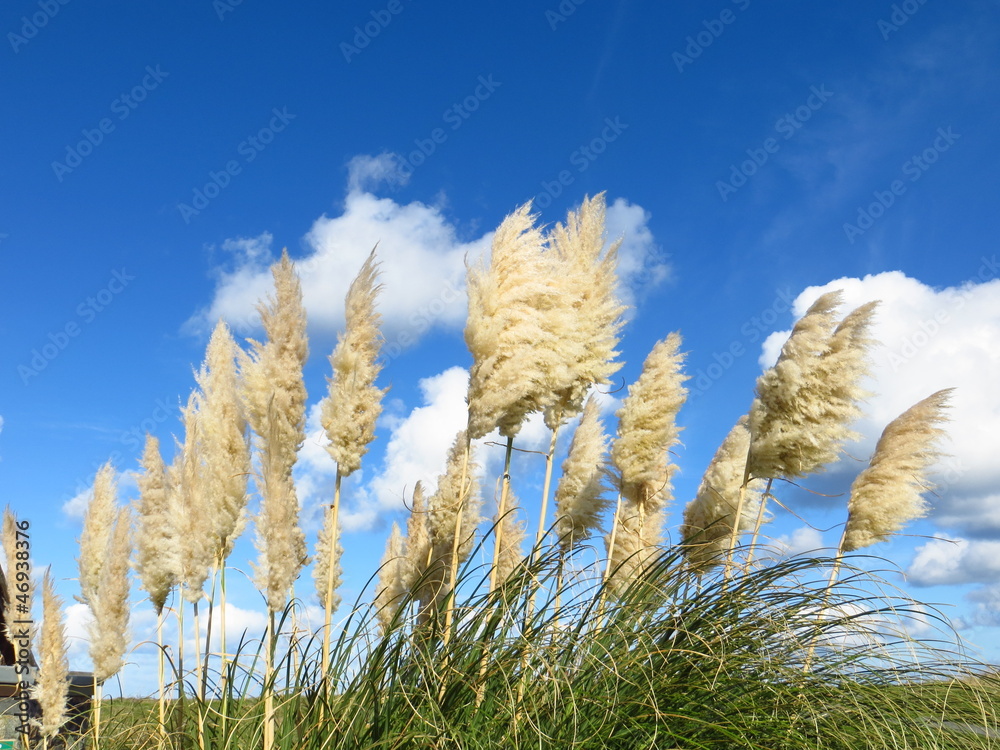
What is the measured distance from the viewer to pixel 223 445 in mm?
3934

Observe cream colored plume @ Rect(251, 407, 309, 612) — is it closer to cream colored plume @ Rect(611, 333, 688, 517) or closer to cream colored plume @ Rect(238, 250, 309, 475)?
cream colored plume @ Rect(238, 250, 309, 475)

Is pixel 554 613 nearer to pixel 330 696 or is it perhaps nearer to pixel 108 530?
pixel 330 696

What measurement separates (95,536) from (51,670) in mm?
795

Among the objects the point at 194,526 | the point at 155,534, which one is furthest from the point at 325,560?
the point at 194,526

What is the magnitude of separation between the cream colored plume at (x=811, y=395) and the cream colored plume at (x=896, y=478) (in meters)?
0.93

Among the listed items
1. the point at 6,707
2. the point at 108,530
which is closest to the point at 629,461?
the point at 108,530

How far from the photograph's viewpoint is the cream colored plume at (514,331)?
3869 mm

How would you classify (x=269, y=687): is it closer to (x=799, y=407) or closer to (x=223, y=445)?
(x=223, y=445)

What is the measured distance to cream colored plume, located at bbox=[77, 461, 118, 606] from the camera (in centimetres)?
470

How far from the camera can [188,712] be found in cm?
394

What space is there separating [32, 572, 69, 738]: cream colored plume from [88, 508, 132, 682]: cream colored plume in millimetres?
238

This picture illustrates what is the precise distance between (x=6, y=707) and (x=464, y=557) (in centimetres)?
342

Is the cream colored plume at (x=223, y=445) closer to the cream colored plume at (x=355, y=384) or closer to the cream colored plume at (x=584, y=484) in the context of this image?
the cream colored plume at (x=355, y=384)

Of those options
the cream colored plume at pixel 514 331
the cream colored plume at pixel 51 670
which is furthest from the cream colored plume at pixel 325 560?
the cream colored plume at pixel 51 670
